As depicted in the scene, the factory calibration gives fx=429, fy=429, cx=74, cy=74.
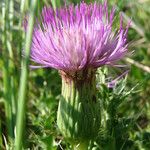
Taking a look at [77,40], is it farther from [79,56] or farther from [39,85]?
[39,85]

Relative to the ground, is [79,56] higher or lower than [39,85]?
higher

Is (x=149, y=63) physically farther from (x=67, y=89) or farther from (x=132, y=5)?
(x=67, y=89)

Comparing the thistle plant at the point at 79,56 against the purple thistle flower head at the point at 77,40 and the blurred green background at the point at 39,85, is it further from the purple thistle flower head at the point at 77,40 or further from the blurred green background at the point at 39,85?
the blurred green background at the point at 39,85

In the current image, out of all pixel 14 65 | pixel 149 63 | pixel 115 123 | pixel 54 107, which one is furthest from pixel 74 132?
pixel 149 63

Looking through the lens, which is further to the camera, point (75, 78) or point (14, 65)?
point (14, 65)

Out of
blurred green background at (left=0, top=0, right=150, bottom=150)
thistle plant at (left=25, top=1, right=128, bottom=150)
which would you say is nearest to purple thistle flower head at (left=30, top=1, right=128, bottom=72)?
thistle plant at (left=25, top=1, right=128, bottom=150)

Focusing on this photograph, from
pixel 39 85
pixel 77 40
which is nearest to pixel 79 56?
pixel 77 40

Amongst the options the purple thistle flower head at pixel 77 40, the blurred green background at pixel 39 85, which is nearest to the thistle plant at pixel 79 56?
the purple thistle flower head at pixel 77 40
